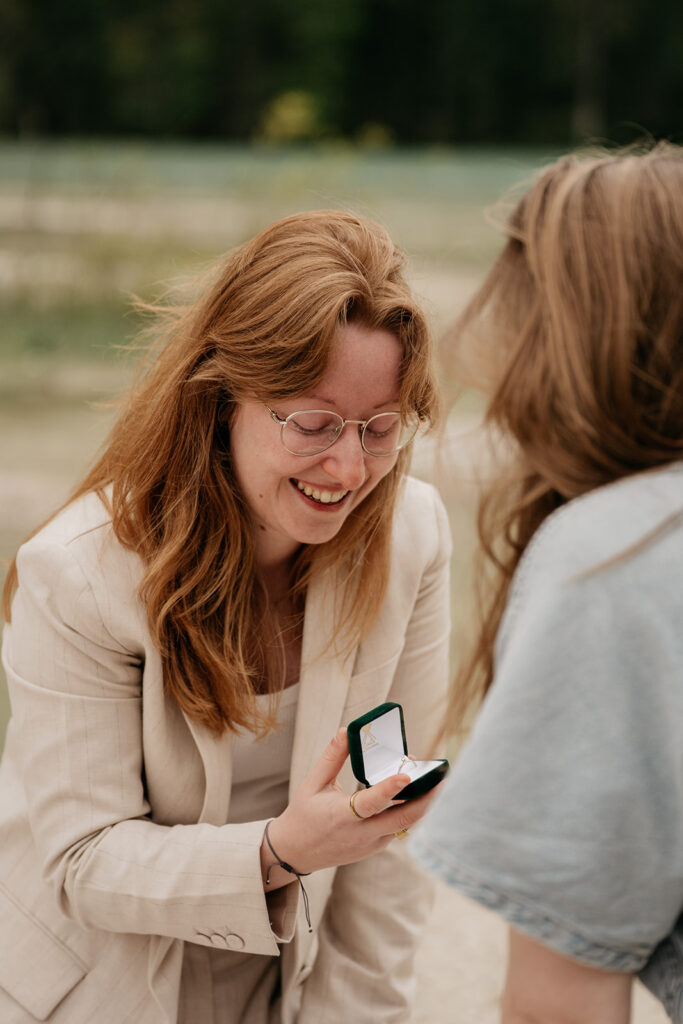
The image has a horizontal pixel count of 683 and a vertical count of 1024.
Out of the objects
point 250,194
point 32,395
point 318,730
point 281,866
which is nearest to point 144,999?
point 281,866

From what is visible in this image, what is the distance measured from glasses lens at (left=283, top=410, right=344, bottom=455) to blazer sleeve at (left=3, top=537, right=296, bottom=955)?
14.3 inches

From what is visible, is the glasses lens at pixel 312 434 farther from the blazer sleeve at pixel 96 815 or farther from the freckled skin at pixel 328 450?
the blazer sleeve at pixel 96 815

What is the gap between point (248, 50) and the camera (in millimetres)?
27203

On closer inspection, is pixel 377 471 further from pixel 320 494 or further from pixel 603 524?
pixel 603 524

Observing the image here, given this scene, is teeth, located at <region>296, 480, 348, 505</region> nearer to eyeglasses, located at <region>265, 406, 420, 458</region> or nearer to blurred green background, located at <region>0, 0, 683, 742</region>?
eyeglasses, located at <region>265, 406, 420, 458</region>

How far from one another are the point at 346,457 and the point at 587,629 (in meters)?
0.75

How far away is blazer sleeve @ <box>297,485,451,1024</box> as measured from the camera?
2.06m

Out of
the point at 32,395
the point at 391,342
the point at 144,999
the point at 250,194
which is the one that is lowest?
the point at 32,395

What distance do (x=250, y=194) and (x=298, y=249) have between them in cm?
1225

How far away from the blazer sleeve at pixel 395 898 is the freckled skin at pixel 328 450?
0.35 metres

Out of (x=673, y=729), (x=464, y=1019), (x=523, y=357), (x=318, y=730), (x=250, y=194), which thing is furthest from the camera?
(x=250, y=194)

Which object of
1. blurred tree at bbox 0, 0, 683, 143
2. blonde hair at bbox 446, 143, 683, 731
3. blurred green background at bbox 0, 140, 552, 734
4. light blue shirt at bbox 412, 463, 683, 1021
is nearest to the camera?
light blue shirt at bbox 412, 463, 683, 1021

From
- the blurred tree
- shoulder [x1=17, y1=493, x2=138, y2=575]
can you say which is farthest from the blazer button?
the blurred tree

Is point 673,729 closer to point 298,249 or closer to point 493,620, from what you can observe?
point 493,620
